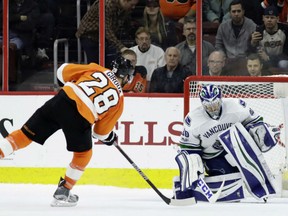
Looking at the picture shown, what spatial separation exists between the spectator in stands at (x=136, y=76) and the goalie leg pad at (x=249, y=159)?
128cm

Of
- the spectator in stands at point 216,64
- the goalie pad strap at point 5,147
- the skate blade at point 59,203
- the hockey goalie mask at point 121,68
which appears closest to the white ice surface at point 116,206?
the skate blade at point 59,203

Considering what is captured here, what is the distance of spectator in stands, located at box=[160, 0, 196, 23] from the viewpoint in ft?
23.7

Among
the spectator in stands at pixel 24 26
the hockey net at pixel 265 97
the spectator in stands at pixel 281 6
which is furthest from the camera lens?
the spectator in stands at pixel 24 26

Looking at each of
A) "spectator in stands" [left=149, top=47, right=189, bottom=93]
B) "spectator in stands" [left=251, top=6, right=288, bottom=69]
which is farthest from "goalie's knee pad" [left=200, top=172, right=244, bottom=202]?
"spectator in stands" [left=251, top=6, right=288, bottom=69]

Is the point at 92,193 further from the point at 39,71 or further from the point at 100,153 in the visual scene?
the point at 39,71

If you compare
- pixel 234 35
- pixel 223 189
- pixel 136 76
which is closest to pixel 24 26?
pixel 136 76

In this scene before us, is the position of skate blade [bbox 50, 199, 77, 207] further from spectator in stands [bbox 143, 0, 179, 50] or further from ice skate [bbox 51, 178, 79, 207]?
spectator in stands [bbox 143, 0, 179, 50]

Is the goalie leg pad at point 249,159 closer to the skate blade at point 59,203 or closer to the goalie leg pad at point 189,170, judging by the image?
the goalie leg pad at point 189,170

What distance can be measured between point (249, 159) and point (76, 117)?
1.17m

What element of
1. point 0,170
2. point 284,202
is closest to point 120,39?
point 0,170

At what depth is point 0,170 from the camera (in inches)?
283

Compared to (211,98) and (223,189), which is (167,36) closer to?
(211,98)

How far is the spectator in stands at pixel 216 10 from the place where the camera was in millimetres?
7168

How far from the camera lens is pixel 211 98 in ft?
19.5
